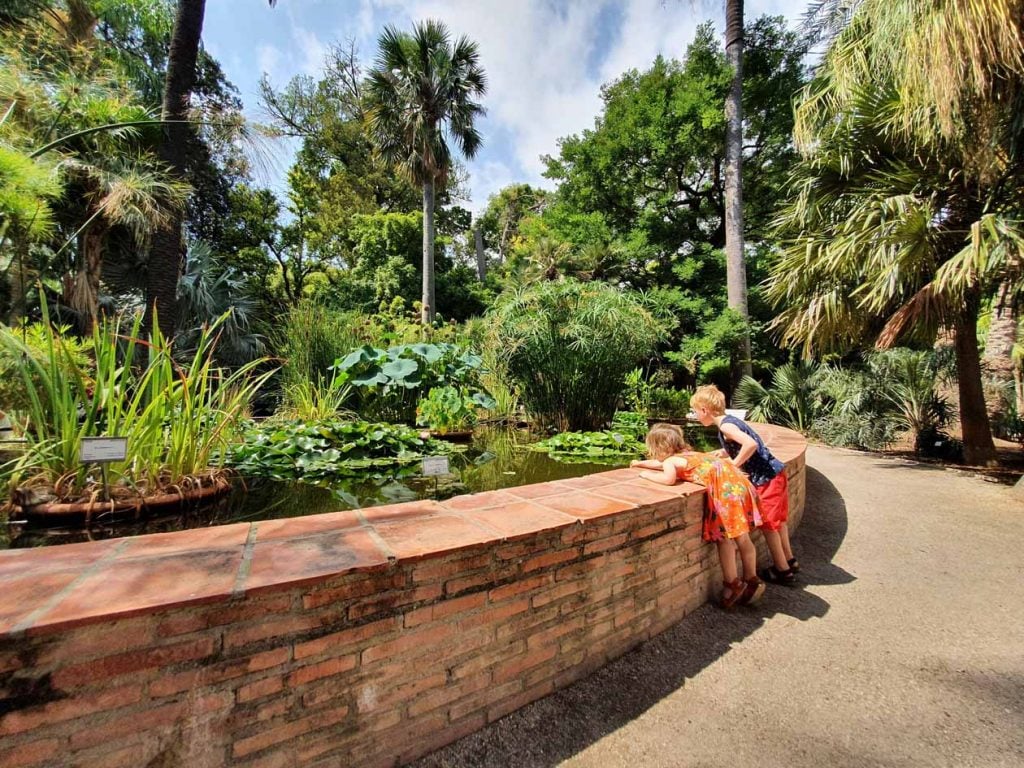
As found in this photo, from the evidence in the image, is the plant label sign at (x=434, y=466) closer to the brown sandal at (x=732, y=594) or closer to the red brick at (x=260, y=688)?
the red brick at (x=260, y=688)

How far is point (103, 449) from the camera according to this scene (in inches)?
61.6

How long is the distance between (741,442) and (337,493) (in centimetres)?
231

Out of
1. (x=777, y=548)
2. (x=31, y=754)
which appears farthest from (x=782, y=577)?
(x=31, y=754)

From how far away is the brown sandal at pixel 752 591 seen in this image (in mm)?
2131

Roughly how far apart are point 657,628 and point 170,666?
68.9 inches

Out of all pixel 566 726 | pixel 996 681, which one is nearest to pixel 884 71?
pixel 996 681

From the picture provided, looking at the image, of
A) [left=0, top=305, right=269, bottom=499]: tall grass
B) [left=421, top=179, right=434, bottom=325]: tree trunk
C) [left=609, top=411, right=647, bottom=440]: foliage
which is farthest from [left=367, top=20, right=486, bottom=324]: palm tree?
[left=0, top=305, right=269, bottom=499]: tall grass

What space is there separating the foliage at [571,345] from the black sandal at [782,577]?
230 centimetres

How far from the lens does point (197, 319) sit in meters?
9.66

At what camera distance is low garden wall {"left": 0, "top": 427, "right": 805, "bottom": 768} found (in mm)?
843

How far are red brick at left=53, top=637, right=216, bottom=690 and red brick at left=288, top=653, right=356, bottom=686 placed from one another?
0.21m

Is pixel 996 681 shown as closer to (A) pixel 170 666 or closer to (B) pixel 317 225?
(A) pixel 170 666

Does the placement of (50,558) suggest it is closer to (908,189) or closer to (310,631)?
(310,631)

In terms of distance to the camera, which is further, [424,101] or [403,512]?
[424,101]
